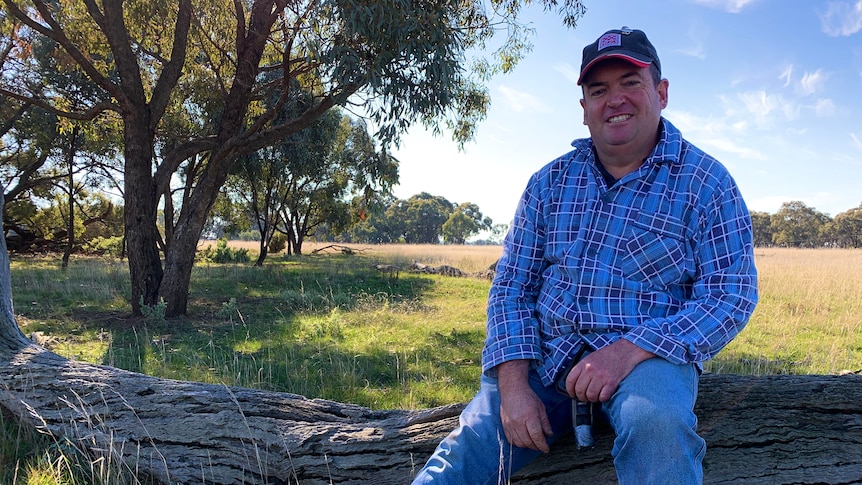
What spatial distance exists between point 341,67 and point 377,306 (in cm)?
451

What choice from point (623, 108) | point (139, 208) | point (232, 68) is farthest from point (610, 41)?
point (232, 68)

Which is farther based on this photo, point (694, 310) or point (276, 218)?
point (276, 218)

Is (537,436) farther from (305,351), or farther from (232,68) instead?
(232,68)

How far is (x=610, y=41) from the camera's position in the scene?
188cm

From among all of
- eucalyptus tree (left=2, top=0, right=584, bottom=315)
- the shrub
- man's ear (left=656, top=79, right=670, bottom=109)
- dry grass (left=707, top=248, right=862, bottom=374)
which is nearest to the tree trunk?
eucalyptus tree (left=2, top=0, right=584, bottom=315)

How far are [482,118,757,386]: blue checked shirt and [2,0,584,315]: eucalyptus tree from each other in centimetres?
449

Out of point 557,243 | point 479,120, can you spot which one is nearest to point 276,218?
point 479,120

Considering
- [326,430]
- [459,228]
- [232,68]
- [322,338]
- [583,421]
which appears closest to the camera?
[583,421]

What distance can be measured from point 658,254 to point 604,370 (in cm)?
50

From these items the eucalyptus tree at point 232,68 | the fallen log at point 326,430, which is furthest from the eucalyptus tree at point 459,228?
the fallen log at point 326,430

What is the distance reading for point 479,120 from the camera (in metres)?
11.1

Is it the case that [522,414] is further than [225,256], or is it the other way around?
[225,256]

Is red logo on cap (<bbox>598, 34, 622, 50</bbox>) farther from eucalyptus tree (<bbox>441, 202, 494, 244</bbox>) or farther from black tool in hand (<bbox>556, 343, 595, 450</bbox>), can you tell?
eucalyptus tree (<bbox>441, 202, 494, 244</bbox>)

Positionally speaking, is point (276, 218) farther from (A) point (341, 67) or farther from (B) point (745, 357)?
(B) point (745, 357)
